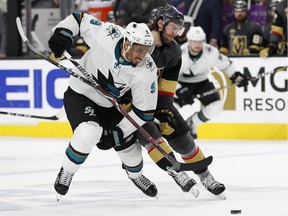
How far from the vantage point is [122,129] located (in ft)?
16.4

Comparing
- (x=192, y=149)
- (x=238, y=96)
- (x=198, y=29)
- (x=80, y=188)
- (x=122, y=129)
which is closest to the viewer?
(x=122, y=129)

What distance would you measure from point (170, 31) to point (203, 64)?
3.44 meters

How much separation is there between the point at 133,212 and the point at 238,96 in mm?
4538

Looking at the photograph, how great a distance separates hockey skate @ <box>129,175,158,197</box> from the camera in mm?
5207

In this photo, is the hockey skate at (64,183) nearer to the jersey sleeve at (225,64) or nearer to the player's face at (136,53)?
the player's face at (136,53)

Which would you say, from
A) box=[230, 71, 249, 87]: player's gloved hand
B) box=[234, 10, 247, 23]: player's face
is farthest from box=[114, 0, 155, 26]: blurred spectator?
box=[230, 71, 249, 87]: player's gloved hand

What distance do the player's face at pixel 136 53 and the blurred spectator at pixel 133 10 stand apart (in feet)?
14.8

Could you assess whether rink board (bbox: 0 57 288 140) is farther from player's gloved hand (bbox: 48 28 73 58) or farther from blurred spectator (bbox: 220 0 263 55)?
player's gloved hand (bbox: 48 28 73 58)

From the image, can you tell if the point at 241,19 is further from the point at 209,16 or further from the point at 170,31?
the point at 170,31

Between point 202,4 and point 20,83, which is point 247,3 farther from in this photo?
point 20,83

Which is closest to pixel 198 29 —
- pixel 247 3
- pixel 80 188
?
pixel 247 3

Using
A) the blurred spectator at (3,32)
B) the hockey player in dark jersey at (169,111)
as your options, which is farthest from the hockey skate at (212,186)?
the blurred spectator at (3,32)

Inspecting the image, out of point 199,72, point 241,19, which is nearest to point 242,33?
point 241,19

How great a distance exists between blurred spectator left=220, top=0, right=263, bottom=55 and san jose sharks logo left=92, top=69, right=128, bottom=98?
427 centimetres
